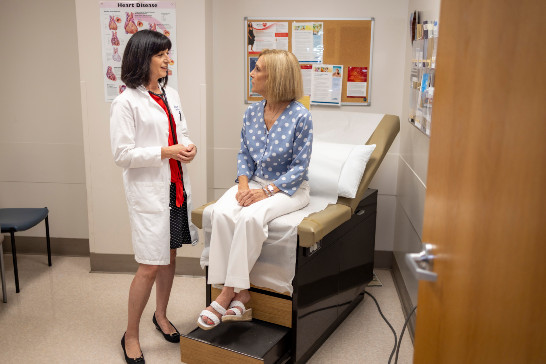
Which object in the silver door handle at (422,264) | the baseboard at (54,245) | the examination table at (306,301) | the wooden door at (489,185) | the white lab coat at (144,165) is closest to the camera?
the wooden door at (489,185)

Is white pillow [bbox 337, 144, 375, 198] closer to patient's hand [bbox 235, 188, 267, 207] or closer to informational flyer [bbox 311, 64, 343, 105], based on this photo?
patient's hand [bbox 235, 188, 267, 207]

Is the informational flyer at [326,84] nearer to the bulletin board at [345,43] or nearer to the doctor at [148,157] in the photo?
the bulletin board at [345,43]

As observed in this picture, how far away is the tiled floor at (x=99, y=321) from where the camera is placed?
2.68 metres

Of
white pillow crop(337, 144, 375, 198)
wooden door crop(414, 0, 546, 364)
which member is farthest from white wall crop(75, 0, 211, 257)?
wooden door crop(414, 0, 546, 364)

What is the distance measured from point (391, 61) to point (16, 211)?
275 cm

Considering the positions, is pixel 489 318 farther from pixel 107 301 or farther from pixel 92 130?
pixel 92 130

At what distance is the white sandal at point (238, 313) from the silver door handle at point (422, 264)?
1.17 metres

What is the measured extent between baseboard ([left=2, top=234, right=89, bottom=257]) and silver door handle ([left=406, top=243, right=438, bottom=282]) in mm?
3178

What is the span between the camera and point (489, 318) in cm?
106

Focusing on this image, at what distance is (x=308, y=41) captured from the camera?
352cm

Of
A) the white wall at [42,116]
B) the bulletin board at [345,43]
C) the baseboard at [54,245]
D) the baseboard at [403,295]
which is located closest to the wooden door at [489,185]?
the baseboard at [403,295]

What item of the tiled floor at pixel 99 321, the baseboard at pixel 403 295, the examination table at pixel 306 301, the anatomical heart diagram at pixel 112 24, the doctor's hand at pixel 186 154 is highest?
the anatomical heart diagram at pixel 112 24

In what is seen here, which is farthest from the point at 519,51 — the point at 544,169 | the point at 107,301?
the point at 107,301

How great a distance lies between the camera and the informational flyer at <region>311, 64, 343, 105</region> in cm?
355
